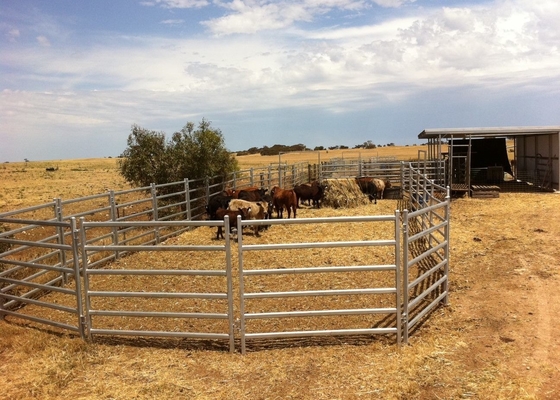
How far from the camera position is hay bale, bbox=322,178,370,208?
17.0m

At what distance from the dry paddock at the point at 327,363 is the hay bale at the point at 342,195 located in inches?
401

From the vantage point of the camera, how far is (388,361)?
15.6 feet

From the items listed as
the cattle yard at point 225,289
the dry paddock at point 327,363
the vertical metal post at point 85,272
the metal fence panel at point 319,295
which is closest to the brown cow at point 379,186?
the cattle yard at point 225,289

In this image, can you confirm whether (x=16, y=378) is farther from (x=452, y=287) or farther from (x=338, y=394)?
→ (x=452, y=287)

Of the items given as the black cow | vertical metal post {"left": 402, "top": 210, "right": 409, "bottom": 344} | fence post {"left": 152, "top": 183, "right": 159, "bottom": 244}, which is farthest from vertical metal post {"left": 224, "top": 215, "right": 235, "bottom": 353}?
the black cow

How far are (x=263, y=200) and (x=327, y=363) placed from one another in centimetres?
907

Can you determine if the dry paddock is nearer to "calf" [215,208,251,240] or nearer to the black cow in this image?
"calf" [215,208,251,240]

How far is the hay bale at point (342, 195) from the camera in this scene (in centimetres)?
1695

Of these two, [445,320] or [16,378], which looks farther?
[445,320]

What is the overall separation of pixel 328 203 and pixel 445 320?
11283mm

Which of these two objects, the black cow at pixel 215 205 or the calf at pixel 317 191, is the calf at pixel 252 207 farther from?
the calf at pixel 317 191

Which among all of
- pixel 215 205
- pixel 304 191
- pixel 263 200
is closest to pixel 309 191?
pixel 304 191

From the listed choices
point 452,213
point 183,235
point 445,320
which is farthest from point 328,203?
point 445,320

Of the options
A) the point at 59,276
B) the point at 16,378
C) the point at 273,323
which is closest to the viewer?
the point at 16,378
